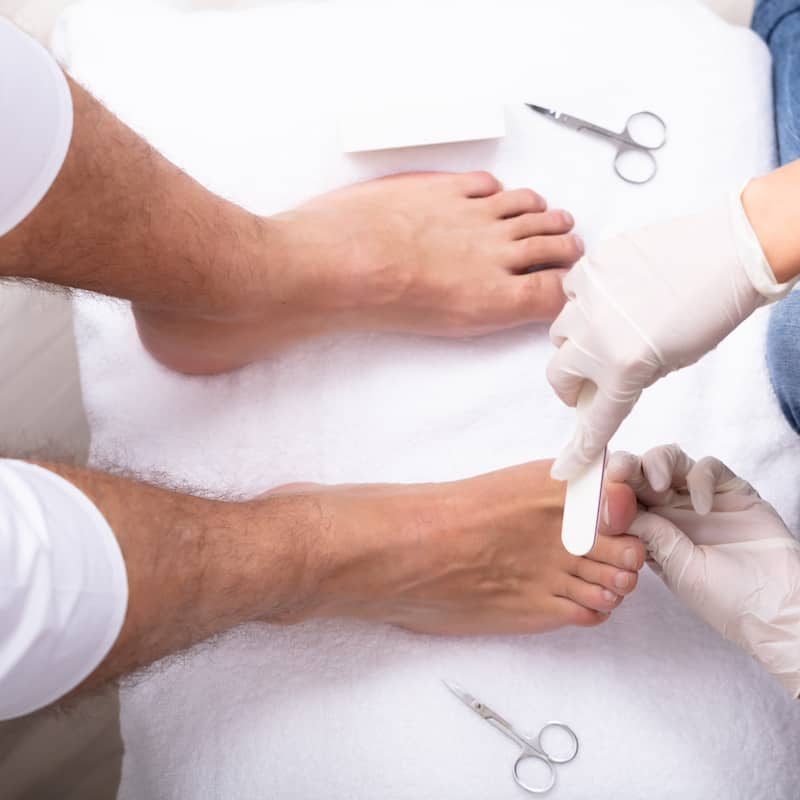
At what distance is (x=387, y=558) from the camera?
106 centimetres

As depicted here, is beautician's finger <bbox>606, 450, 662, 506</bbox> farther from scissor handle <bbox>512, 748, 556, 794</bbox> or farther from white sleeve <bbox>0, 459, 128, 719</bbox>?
white sleeve <bbox>0, 459, 128, 719</bbox>

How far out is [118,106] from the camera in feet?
4.07

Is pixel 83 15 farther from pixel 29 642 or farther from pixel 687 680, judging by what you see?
pixel 687 680

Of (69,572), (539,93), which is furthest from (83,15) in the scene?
(69,572)

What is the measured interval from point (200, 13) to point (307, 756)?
0.91 metres

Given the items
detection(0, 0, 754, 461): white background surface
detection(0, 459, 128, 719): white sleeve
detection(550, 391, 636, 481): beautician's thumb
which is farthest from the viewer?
detection(0, 0, 754, 461): white background surface

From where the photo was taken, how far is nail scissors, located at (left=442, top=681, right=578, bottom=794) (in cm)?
102

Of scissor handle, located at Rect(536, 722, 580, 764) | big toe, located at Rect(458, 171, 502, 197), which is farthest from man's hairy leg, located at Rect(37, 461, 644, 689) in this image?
big toe, located at Rect(458, 171, 502, 197)

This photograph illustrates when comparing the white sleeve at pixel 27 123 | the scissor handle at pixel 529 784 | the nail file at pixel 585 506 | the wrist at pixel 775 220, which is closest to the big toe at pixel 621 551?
the nail file at pixel 585 506

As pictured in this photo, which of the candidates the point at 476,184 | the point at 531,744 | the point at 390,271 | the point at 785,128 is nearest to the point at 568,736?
the point at 531,744

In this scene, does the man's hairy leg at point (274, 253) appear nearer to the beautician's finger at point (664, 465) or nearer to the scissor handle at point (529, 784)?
the beautician's finger at point (664, 465)

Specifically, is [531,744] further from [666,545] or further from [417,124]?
[417,124]

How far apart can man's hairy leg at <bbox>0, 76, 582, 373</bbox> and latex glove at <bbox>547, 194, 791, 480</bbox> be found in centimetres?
29

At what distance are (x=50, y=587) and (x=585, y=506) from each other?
0.48 metres
